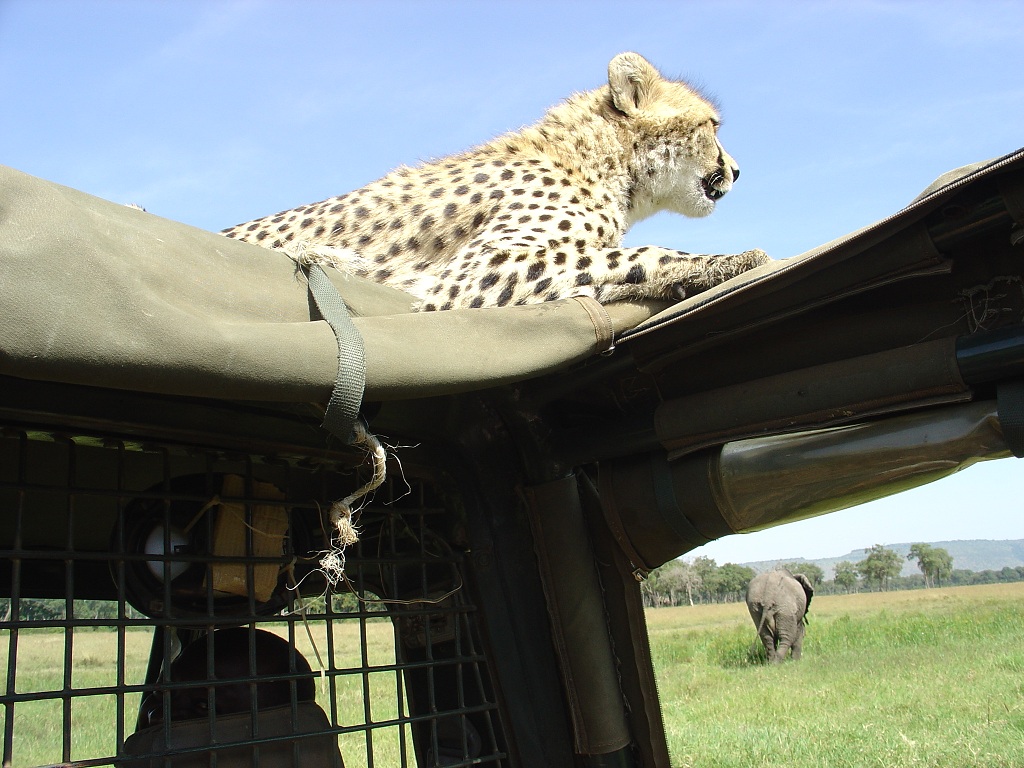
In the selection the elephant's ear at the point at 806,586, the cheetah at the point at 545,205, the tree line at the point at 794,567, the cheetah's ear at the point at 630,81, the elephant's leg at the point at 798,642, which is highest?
the tree line at the point at 794,567

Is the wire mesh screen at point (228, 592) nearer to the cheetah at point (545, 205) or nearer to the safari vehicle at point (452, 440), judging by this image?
the safari vehicle at point (452, 440)

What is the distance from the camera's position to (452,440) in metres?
1.81

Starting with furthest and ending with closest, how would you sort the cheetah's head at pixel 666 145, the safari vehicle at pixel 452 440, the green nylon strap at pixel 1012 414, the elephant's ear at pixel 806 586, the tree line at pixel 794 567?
the tree line at pixel 794 567
the elephant's ear at pixel 806 586
the cheetah's head at pixel 666 145
the green nylon strap at pixel 1012 414
the safari vehicle at pixel 452 440

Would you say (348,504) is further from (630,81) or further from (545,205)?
(630,81)

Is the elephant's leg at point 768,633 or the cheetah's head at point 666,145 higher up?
the cheetah's head at point 666,145

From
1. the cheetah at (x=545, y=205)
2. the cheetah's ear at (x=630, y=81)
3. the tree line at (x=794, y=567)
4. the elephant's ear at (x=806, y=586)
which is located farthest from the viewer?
the tree line at (x=794, y=567)

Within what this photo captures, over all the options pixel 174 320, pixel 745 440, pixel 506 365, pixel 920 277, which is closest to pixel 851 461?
pixel 745 440

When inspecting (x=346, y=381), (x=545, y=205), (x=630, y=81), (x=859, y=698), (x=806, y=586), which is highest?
(x=630, y=81)

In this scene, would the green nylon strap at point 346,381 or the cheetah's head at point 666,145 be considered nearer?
the green nylon strap at point 346,381

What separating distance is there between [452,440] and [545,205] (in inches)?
50.1

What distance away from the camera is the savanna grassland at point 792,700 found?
4.20 m

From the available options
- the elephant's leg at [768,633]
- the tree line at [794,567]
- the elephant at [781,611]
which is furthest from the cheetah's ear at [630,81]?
the tree line at [794,567]

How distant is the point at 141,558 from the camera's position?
137 centimetres

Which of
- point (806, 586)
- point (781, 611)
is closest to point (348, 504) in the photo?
point (781, 611)
